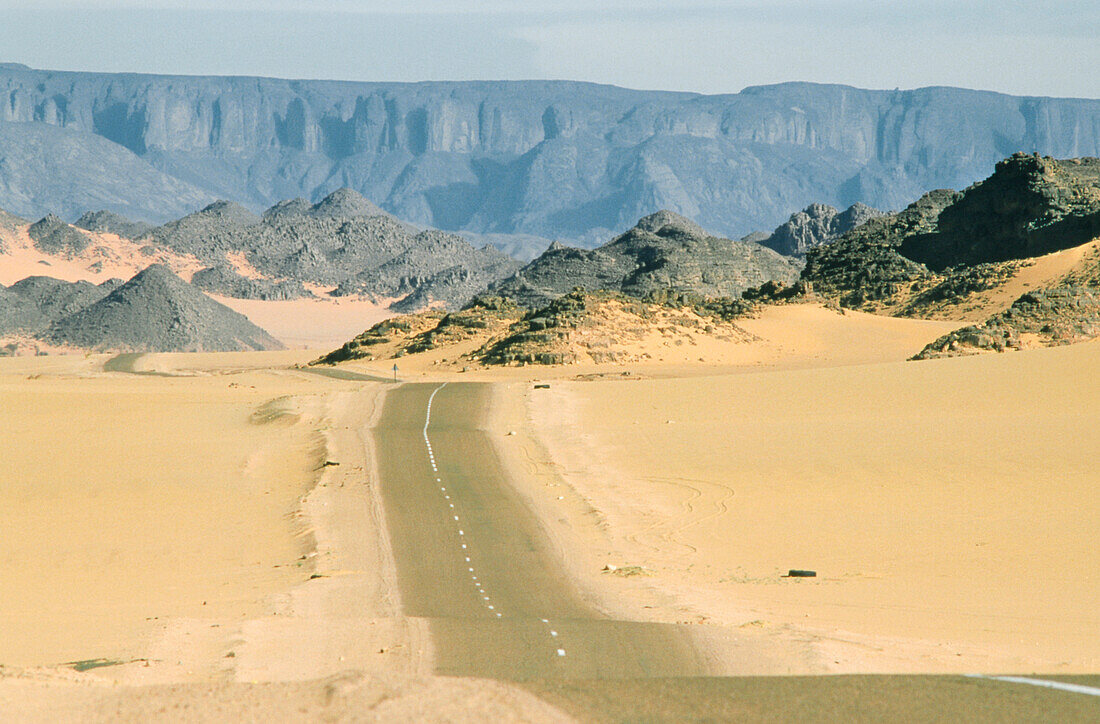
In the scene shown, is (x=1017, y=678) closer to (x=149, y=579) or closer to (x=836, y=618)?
(x=836, y=618)

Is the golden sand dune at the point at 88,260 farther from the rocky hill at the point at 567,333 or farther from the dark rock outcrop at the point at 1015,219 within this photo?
the dark rock outcrop at the point at 1015,219

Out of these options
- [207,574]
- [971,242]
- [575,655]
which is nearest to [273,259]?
[971,242]

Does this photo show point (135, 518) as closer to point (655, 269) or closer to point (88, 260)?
point (655, 269)

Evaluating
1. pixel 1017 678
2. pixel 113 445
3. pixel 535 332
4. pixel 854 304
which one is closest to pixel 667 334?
pixel 535 332

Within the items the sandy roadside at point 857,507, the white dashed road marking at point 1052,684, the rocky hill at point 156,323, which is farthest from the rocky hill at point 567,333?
the white dashed road marking at point 1052,684

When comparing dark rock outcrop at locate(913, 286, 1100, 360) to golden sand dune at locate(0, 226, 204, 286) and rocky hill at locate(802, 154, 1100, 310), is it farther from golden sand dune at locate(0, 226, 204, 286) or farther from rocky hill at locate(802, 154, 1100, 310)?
golden sand dune at locate(0, 226, 204, 286)
